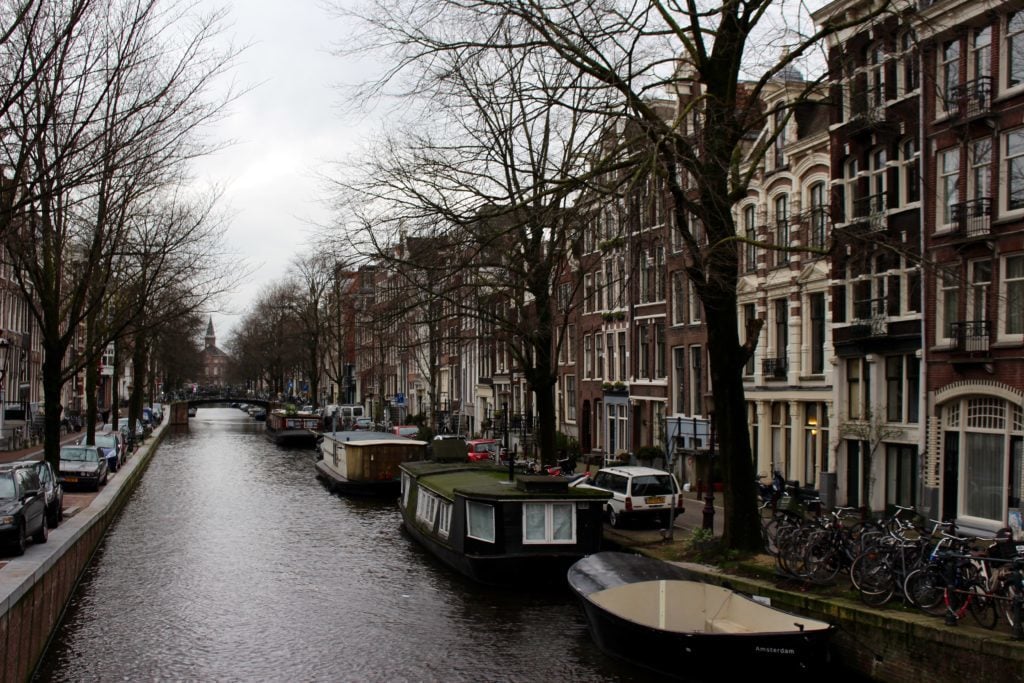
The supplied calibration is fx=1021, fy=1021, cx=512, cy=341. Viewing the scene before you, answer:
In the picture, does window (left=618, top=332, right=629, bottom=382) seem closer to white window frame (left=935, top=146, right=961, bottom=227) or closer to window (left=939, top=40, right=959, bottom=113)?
white window frame (left=935, top=146, right=961, bottom=227)

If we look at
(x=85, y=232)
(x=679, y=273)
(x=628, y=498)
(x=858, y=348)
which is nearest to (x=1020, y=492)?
(x=858, y=348)

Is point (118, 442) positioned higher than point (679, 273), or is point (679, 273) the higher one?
point (679, 273)

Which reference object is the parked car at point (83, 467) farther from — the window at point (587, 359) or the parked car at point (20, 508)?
the window at point (587, 359)

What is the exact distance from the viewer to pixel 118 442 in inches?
1833

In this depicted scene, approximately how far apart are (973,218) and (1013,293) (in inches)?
83.7

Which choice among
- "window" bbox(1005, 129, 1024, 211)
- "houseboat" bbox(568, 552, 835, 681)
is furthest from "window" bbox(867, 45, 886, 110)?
"houseboat" bbox(568, 552, 835, 681)

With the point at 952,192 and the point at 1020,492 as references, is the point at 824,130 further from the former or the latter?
the point at 1020,492

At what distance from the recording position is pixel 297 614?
20.8 meters

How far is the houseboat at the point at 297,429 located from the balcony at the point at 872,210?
5168 centimetres

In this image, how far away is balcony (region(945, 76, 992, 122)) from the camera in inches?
980

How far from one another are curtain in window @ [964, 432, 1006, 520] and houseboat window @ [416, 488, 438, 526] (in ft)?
44.4

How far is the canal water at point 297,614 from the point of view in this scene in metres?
17.0

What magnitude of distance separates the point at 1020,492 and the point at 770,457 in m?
12.3

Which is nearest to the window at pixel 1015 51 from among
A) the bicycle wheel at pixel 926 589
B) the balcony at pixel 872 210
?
the balcony at pixel 872 210
